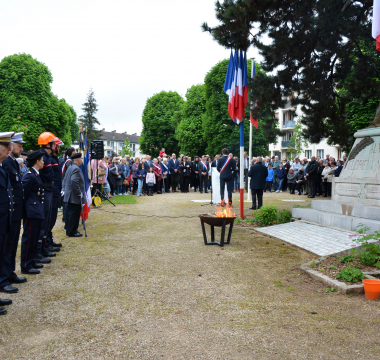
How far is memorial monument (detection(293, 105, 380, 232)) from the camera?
28.7ft

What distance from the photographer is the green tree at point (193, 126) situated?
46.4 metres

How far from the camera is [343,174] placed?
34.2 feet

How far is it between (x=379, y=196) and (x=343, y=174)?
1800mm

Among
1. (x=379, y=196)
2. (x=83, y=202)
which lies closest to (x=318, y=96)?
(x=379, y=196)

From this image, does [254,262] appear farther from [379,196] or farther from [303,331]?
[379,196]

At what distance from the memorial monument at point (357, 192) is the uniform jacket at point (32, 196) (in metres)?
6.86

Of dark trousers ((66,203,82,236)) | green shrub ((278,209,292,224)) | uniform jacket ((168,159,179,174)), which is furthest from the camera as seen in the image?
uniform jacket ((168,159,179,174))

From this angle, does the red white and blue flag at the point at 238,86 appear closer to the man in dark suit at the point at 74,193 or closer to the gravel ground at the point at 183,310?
the man in dark suit at the point at 74,193

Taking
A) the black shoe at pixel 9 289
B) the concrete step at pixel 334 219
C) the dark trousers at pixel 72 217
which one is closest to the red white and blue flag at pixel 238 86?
the concrete step at pixel 334 219

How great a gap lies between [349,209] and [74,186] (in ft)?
23.4

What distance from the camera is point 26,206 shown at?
6.12 meters

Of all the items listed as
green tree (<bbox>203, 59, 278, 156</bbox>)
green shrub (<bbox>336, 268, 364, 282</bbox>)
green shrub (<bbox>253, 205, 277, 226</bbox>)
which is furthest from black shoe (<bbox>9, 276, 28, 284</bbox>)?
green tree (<bbox>203, 59, 278, 156</bbox>)

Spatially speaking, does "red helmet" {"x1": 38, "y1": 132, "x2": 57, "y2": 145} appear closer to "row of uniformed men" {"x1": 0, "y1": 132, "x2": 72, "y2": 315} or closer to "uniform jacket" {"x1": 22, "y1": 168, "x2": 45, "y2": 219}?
"row of uniformed men" {"x1": 0, "y1": 132, "x2": 72, "y2": 315}

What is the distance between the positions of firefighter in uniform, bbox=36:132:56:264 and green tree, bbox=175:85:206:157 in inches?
1524
